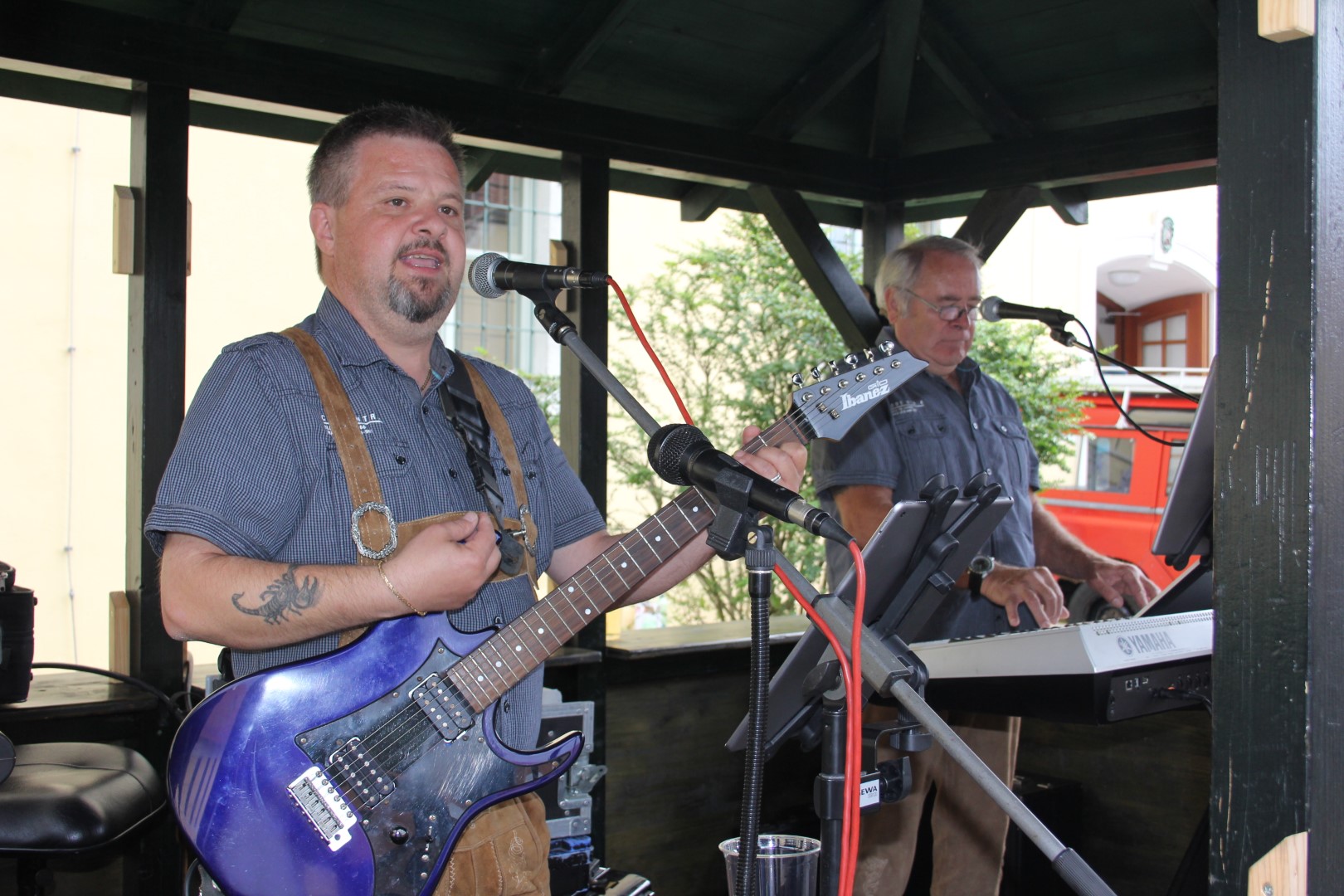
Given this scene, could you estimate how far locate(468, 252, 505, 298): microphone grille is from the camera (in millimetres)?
1862

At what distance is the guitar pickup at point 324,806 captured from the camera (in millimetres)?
1716

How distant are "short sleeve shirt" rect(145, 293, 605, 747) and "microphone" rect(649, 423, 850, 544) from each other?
0.56 metres

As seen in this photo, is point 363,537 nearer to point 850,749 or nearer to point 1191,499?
point 850,749

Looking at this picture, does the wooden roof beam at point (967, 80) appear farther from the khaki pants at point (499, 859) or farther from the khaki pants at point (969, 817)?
the khaki pants at point (499, 859)

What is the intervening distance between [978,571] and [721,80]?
6.79 feet

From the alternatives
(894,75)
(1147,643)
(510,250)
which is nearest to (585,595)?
(1147,643)

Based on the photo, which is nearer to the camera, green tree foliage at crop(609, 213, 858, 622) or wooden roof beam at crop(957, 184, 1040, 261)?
wooden roof beam at crop(957, 184, 1040, 261)

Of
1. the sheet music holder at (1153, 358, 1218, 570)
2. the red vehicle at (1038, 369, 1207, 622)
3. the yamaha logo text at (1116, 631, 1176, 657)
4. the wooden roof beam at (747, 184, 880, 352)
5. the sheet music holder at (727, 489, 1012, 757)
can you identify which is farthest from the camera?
the red vehicle at (1038, 369, 1207, 622)

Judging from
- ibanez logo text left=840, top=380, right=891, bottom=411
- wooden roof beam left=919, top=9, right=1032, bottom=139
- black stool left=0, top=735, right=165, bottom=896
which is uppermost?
wooden roof beam left=919, top=9, right=1032, bottom=139

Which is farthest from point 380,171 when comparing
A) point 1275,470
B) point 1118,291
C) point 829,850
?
point 1118,291

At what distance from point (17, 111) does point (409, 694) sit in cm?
641

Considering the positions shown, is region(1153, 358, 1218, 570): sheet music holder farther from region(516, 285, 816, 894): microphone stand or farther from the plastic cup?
region(516, 285, 816, 894): microphone stand

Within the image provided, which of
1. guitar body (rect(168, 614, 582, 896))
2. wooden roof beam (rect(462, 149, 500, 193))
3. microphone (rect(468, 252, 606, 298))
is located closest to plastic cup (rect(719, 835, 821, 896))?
guitar body (rect(168, 614, 582, 896))

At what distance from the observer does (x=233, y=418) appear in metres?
1.74
